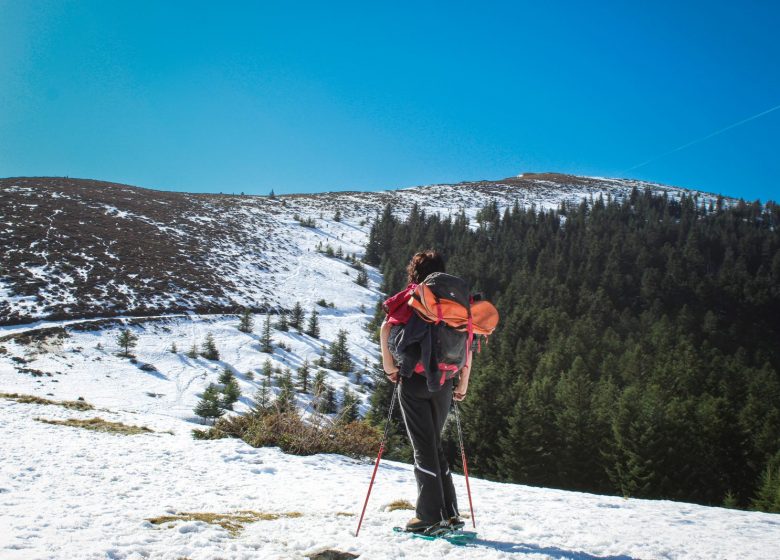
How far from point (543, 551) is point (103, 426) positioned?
33.4 ft

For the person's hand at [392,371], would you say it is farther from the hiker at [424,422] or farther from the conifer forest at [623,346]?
the conifer forest at [623,346]

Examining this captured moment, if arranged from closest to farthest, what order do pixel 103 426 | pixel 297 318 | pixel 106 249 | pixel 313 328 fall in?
1. pixel 103 426
2. pixel 313 328
3. pixel 297 318
4. pixel 106 249

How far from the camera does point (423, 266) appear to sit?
12.8ft

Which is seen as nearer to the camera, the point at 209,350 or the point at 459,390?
the point at 459,390

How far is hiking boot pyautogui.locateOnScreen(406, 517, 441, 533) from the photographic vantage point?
11.6 ft

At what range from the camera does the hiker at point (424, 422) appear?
356cm

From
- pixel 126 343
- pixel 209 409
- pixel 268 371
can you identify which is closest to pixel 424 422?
pixel 209 409

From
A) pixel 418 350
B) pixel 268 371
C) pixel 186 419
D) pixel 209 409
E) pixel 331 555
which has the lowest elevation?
pixel 186 419

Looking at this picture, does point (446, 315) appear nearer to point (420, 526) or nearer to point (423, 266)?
point (423, 266)

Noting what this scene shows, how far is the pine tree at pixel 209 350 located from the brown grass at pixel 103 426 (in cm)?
2681

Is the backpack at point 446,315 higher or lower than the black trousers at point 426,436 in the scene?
higher

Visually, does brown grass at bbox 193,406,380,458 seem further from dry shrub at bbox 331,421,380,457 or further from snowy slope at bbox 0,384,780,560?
snowy slope at bbox 0,384,780,560

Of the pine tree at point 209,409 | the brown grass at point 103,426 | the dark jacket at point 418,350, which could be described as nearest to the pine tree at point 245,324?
the pine tree at point 209,409

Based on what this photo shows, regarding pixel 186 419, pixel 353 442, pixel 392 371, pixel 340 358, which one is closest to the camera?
pixel 392 371
